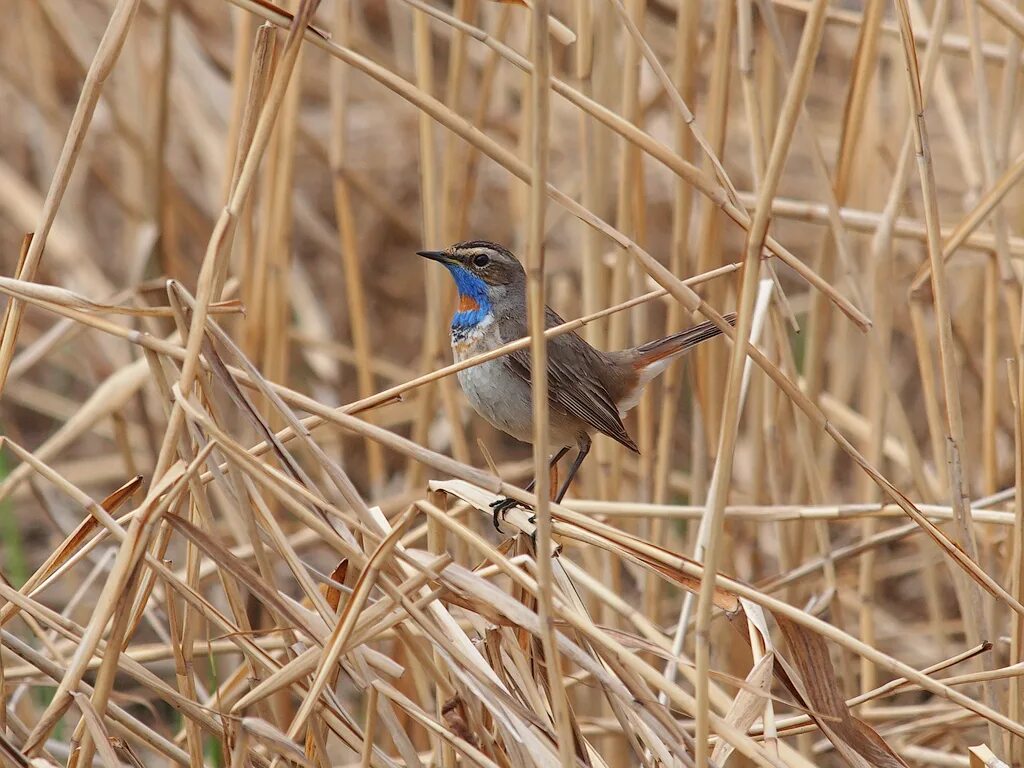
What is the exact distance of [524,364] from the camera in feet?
11.0

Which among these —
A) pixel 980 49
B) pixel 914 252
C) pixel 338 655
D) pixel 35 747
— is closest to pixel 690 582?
pixel 338 655

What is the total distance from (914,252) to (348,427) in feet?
12.0

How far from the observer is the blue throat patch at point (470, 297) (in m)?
3.49

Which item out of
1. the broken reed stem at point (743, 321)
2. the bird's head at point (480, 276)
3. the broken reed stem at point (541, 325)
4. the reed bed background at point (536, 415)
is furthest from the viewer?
the bird's head at point (480, 276)

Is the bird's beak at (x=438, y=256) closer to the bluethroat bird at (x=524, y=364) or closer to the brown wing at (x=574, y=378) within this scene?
the bluethroat bird at (x=524, y=364)

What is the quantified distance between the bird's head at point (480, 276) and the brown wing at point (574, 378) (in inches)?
3.4

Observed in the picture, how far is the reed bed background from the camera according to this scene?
6.41 ft

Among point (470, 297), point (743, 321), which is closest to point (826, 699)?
point (743, 321)

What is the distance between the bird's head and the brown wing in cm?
9

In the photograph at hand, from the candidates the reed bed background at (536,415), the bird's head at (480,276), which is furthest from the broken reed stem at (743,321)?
the bird's head at (480,276)

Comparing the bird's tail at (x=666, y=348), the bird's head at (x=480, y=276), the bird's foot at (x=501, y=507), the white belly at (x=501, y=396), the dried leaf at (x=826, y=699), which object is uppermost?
the bird's head at (x=480, y=276)

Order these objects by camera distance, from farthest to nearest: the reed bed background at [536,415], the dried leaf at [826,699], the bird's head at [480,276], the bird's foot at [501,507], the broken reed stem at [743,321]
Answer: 1. the bird's head at [480,276]
2. the bird's foot at [501,507]
3. the dried leaf at [826,699]
4. the reed bed background at [536,415]
5. the broken reed stem at [743,321]

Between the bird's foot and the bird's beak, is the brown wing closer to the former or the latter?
the bird's beak

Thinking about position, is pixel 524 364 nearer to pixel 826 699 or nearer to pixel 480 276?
pixel 480 276
